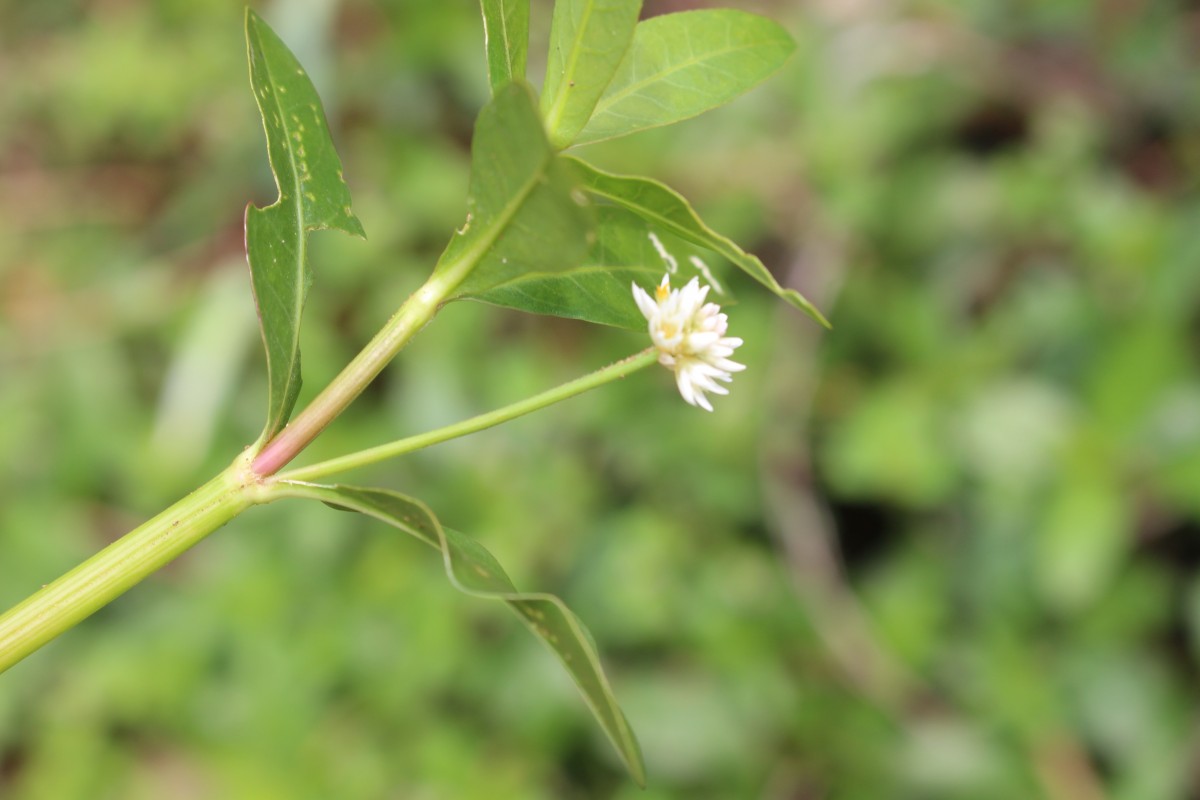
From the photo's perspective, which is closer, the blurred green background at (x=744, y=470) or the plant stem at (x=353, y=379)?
the plant stem at (x=353, y=379)

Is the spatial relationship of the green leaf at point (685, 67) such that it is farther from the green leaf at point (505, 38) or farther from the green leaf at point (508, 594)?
the green leaf at point (508, 594)

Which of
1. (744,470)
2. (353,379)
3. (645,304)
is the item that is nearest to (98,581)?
(353,379)

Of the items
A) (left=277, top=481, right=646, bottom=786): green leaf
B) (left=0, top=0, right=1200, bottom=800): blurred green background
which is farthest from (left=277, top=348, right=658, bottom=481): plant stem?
(left=0, top=0, right=1200, bottom=800): blurred green background

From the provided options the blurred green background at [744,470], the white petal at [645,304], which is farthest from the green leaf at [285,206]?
the blurred green background at [744,470]

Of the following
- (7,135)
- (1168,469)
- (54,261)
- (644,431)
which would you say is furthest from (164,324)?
(1168,469)

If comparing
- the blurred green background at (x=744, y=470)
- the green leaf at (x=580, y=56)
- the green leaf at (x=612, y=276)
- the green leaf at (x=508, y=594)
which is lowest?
the blurred green background at (x=744, y=470)

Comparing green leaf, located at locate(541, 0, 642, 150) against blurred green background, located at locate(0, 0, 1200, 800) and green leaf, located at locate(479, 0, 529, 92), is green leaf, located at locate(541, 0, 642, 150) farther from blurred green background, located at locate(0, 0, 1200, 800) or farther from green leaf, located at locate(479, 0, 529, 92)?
blurred green background, located at locate(0, 0, 1200, 800)
